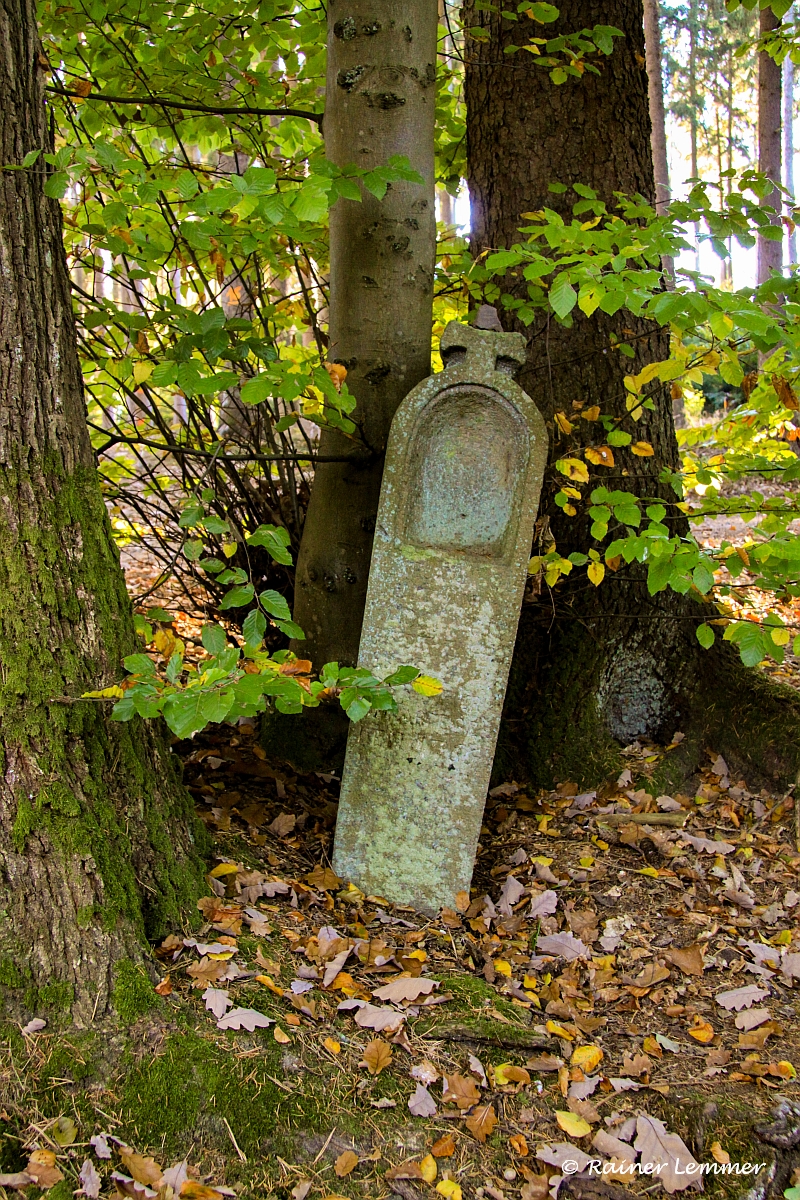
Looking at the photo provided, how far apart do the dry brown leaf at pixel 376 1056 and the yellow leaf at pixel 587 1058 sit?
510 mm

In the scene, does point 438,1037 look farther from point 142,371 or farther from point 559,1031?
point 142,371

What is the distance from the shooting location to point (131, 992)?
1.97 metres

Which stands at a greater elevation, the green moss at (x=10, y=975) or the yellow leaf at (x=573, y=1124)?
the green moss at (x=10, y=975)

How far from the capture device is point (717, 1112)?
2.04 meters

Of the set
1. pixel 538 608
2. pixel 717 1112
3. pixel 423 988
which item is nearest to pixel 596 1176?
pixel 717 1112

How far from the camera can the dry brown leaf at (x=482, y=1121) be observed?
6.39 ft

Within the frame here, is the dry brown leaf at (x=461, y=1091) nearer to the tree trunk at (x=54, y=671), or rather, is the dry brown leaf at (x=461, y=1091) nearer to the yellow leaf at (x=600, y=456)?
the tree trunk at (x=54, y=671)

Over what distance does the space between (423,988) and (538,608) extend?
1900 mm

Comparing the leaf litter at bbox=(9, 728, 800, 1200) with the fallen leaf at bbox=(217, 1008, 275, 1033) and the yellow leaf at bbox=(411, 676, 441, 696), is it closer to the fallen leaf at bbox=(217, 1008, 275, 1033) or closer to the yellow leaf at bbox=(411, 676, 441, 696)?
the fallen leaf at bbox=(217, 1008, 275, 1033)

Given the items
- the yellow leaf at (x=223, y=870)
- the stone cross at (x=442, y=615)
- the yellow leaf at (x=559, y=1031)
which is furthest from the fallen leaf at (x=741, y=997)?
the yellow leaf at (x=223, y=870)

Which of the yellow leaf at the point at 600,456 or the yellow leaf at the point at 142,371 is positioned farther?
the yellow leaf at the point at 600,456

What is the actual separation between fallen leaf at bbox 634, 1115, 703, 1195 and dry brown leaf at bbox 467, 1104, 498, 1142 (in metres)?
0.35

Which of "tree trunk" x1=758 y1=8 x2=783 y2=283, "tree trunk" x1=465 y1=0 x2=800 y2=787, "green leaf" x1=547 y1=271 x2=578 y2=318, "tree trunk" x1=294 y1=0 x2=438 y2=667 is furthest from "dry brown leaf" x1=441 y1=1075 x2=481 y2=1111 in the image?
"tree trunk" x1=758 y1=8 x2=783 y2=283

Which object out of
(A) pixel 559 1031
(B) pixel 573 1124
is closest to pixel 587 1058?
(A) pixel 559 1031
